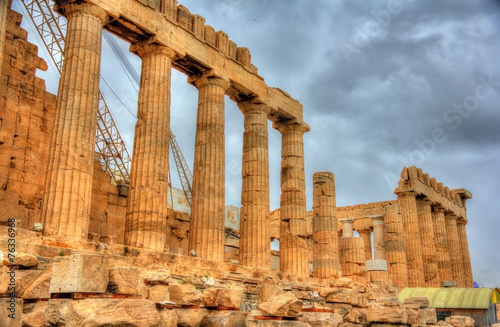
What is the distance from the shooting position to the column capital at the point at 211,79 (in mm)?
22969

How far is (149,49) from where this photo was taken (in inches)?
814

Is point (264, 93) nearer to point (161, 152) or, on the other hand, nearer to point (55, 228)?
point (161, 152)

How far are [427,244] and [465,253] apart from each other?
768 centimetres

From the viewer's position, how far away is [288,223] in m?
26.3

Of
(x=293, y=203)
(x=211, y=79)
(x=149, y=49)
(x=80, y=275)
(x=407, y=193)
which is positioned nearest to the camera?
(x=80, y=275)

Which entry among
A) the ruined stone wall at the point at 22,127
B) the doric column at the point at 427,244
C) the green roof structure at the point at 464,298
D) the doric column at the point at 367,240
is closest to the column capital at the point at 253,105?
the ruined stone wall at the point at 22,127

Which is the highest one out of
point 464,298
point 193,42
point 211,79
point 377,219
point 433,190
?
point 193,42

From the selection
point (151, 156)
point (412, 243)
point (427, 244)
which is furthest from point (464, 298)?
point (151, 156)

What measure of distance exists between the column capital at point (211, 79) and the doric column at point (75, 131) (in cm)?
561

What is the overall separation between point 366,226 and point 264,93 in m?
19.5

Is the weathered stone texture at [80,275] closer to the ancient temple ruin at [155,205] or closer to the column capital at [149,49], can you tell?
the ancient temple ruin at [155,205]

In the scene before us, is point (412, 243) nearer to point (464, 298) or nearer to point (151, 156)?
point (464, 298)

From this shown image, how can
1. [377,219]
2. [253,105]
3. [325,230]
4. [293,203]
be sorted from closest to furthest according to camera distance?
[253,105] → [293,203] → [325,230] → [377,219]

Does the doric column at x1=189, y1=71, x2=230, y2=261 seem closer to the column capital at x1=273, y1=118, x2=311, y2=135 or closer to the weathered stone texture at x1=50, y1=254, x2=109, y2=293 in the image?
the column capital at x1=273, y1=118, x2=311, y2=135
